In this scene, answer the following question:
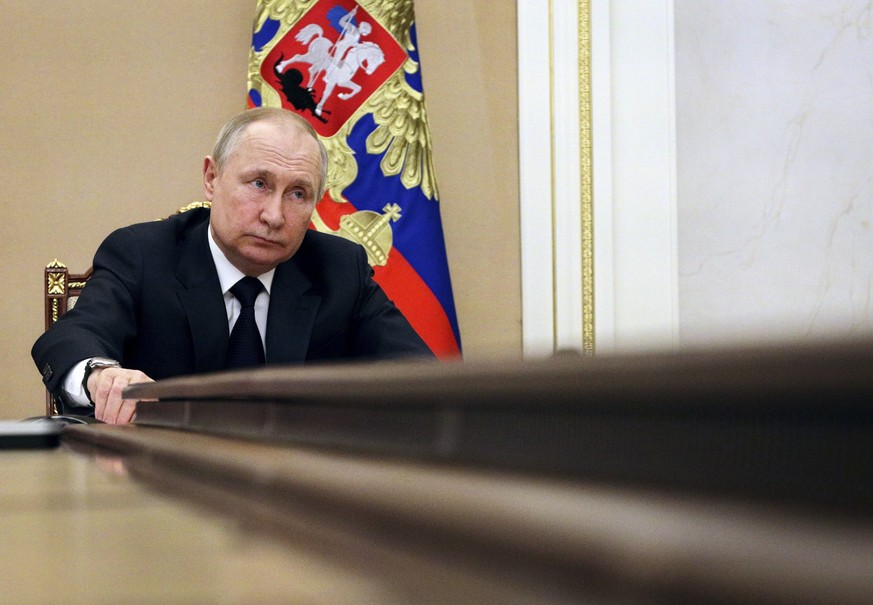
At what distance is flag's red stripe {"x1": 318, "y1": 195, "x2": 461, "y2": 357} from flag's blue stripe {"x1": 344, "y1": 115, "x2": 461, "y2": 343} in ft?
0.08

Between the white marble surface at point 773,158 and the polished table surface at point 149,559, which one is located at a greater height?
the white marble surface at point 773,158

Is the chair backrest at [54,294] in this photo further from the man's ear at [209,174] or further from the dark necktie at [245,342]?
the dark necktie at [245,342]

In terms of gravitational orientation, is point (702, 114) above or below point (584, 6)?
below

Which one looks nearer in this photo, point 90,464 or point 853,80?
point 90,464

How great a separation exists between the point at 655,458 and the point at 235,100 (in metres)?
3.63

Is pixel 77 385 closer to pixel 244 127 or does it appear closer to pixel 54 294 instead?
pixel 244 127

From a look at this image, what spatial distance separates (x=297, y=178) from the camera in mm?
2346

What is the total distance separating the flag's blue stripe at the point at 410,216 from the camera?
11.4 feet

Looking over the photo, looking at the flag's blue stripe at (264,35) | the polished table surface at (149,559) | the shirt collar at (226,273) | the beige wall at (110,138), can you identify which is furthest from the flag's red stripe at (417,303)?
the polished table surface at (149,559)

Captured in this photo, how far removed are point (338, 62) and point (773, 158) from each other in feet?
6.48

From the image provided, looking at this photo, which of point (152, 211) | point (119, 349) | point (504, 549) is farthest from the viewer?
point (152, 211)

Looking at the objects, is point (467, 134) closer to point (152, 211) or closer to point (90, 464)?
point (152, 211)

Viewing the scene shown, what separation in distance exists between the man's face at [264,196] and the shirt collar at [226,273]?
13 millimetres

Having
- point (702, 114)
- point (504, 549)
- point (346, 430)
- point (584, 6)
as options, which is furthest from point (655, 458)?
point (702, 114)
